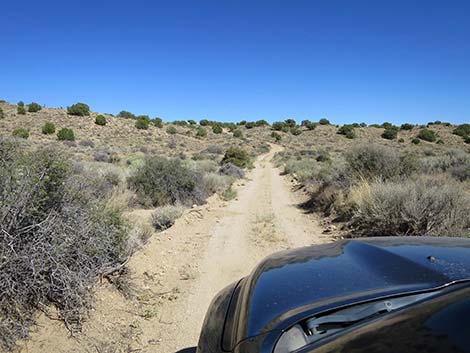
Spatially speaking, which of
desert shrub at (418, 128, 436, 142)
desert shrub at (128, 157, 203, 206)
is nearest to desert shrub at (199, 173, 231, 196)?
desert shrub at (128, 157, 203, 206)

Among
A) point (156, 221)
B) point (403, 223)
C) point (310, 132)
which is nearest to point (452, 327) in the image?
point (403, 223)

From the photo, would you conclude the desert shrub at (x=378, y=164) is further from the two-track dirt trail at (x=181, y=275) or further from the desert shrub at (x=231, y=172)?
the desert shrub at (x=231, y=172)

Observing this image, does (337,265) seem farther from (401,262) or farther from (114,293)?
(114,293)

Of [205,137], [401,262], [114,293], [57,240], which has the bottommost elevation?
[114,293]

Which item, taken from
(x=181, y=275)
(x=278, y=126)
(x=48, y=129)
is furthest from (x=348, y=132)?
(x=181, y=275)

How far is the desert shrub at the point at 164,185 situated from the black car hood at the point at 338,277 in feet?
32.9

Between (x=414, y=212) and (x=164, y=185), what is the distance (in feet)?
27.6

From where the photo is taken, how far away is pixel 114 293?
196 inches

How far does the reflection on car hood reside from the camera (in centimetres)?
196

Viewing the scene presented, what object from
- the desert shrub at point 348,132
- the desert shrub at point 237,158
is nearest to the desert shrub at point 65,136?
the desert shrub at point 237,158

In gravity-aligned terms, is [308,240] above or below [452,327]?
below

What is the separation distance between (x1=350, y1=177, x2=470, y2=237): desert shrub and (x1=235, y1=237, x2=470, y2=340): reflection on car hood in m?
4.40

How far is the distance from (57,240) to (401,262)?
12.6 ft

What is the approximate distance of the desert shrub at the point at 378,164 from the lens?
471 inches
